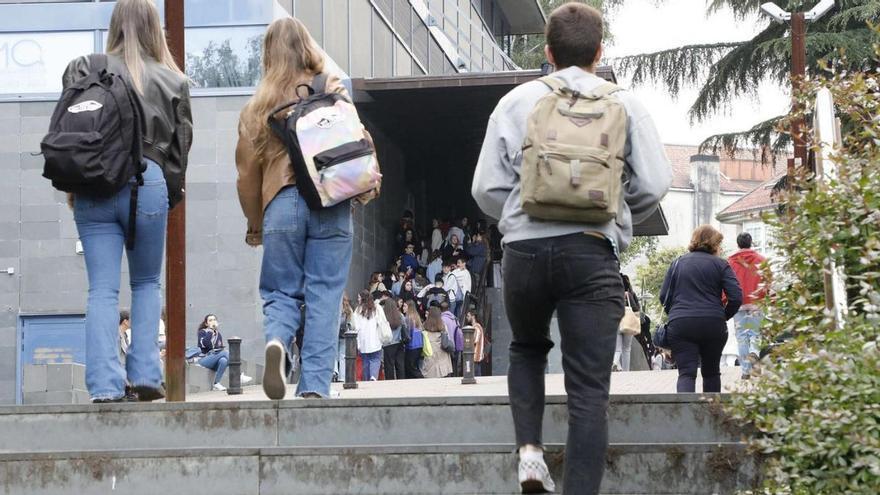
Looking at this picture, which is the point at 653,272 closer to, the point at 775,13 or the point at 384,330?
the point at 775,13

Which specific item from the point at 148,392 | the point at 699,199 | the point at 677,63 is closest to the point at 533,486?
the point at 148,392

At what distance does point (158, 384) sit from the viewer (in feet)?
26.4

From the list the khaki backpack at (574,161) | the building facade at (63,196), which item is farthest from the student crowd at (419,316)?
the khaki backpack at (574,161)

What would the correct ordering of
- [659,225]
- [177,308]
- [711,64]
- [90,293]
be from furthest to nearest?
[659,225], [711,64], [177,308], [90,293]

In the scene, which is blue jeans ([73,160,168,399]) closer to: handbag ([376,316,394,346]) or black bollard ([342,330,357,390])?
black bollard ([342,330,357,390])

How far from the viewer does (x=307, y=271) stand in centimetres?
809

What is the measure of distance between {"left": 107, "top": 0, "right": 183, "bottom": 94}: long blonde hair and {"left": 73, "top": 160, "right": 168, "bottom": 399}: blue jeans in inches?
20.7

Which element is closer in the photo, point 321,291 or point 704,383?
point 321,291

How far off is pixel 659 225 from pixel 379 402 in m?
31.3

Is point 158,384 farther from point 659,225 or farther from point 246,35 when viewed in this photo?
point 659,225

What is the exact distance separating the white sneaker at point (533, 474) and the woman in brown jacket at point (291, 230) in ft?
6.87

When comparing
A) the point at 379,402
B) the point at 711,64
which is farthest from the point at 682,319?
the point at 711,64

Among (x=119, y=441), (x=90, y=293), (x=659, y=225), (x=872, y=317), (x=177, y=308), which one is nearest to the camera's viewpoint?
(x=872, y=317)

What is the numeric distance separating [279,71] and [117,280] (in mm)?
1345
